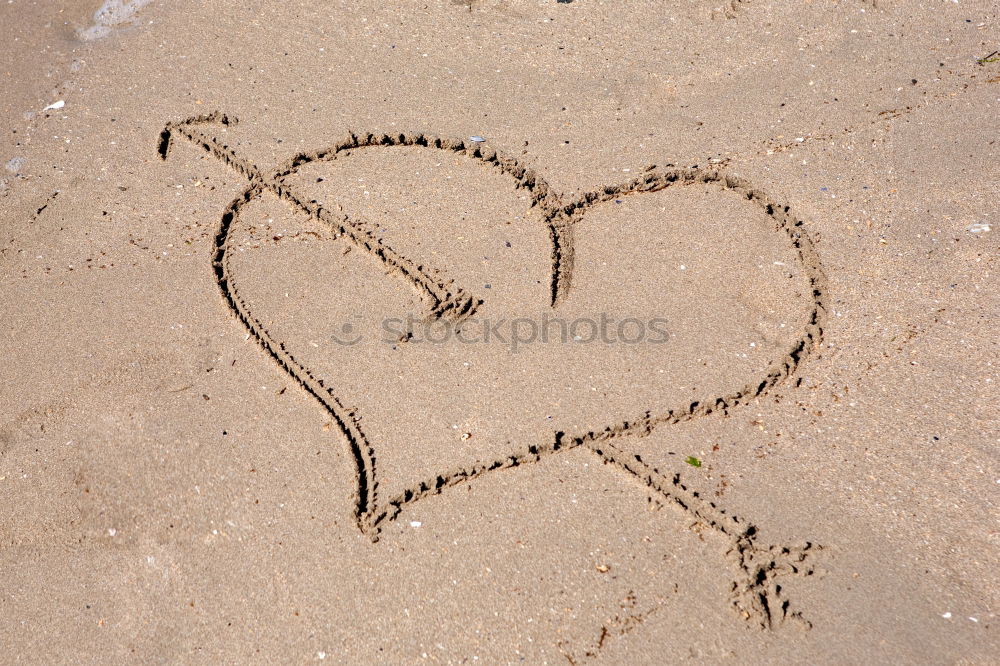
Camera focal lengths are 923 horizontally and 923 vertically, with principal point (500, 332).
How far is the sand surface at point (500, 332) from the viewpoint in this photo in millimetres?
2951

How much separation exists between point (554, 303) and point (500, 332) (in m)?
0.27

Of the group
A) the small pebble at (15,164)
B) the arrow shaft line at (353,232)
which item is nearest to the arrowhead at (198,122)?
the arrow shaft line at (353,232)

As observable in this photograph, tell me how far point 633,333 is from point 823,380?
0.74 meters

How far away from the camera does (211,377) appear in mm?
3576

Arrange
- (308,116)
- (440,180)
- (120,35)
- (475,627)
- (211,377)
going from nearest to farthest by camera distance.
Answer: (475,627)
(211,377)
(440,180)
(308,116)
(120,35)

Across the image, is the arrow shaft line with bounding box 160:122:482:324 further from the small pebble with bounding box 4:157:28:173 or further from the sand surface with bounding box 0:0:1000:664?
the small pebble with bounding box 4:157:28:173

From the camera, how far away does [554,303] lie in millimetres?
3775

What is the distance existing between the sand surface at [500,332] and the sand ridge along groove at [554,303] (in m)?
0.01

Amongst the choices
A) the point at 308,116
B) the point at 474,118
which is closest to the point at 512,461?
the point at 474,118

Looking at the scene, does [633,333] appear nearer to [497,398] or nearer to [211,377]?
[497,398]

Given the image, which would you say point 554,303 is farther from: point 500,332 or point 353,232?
point 353,232

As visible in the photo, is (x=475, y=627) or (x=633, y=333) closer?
(x=475, y=627)

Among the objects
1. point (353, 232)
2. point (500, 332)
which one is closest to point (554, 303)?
point (500, 332)

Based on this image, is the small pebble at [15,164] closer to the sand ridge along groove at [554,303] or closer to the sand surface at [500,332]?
the sand surface at [500,332]
